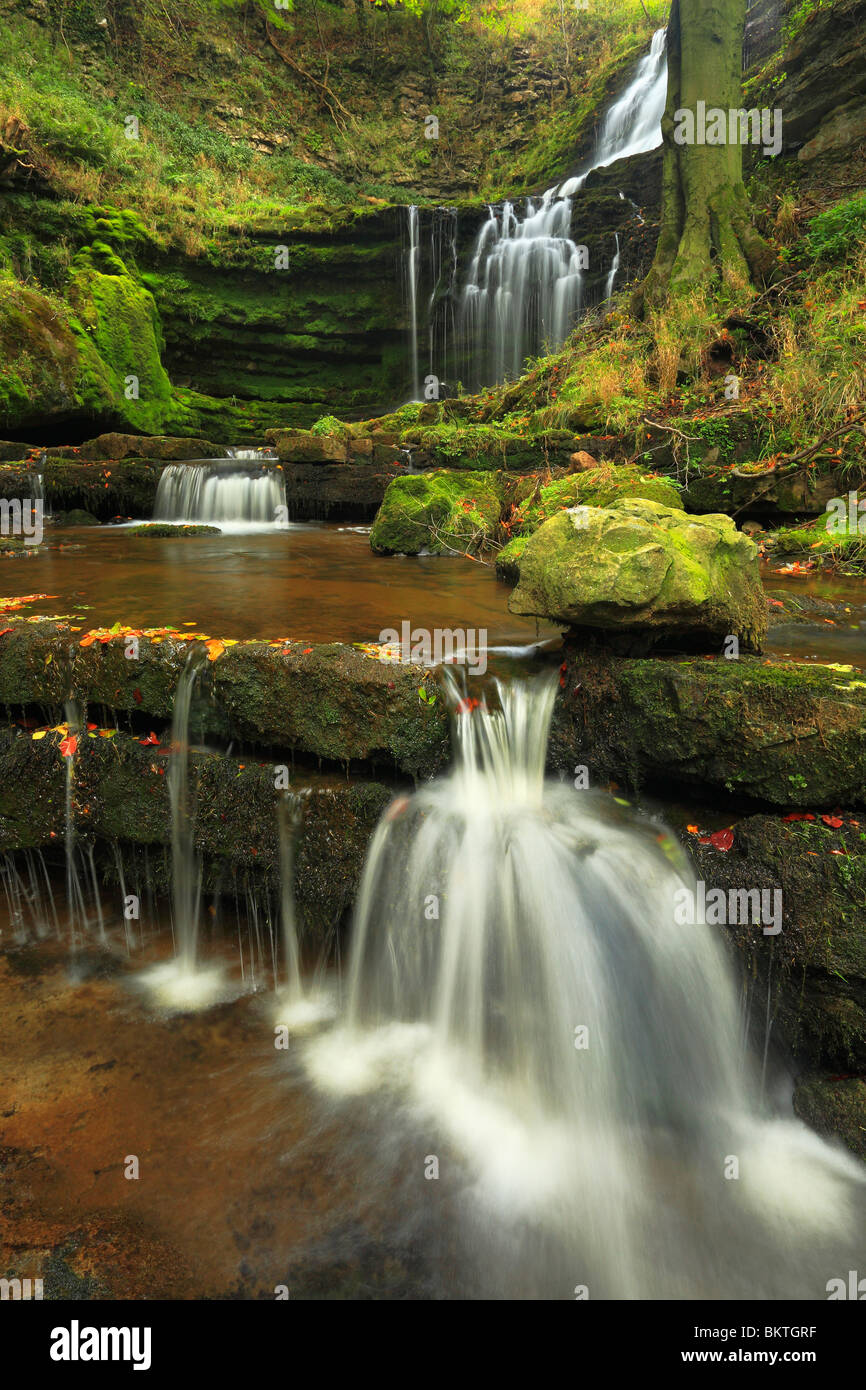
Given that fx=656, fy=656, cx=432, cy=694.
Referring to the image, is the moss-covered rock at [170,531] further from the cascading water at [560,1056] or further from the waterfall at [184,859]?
the cascading water at [560,1056]

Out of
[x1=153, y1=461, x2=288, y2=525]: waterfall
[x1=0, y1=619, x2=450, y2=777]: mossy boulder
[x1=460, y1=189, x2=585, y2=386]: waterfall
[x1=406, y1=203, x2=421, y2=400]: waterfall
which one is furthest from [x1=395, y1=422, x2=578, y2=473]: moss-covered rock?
[x1=406, y1=203, x2=421, y2=400]: waterfall

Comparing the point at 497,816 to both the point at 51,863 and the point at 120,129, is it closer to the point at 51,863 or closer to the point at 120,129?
the point at 51,863

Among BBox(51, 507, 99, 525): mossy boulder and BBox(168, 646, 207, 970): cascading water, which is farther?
BBox(51, 507, 99, 525): mossy boulder

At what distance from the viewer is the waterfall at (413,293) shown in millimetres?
16562

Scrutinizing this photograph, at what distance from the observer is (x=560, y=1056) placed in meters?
3.10

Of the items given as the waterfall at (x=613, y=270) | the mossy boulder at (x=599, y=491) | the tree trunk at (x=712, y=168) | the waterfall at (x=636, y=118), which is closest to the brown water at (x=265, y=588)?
the mossy boulder at (x=599, y=491)

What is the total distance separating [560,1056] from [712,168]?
40.0 feet

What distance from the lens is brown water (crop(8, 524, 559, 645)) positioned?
465 cm

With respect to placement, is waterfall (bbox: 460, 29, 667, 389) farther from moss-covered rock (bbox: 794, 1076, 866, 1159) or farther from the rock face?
moss-covered rock (bbox: 794, 1076, 866, 1159)

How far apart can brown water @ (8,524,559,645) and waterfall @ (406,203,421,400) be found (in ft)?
34.4

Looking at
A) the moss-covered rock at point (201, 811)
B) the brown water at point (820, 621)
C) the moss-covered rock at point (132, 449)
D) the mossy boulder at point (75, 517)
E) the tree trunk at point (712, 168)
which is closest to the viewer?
the moss-covered rock at point (201, 811)

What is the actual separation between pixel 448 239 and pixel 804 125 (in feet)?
27.2

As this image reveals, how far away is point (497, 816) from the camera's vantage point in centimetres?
354

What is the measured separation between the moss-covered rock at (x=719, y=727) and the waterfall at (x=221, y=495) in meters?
8.35
